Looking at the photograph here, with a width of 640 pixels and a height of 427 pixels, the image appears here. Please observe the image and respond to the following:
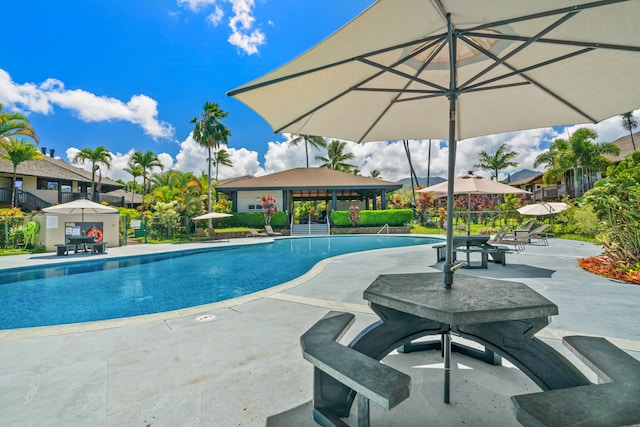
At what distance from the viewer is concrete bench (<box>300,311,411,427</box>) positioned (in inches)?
51.1

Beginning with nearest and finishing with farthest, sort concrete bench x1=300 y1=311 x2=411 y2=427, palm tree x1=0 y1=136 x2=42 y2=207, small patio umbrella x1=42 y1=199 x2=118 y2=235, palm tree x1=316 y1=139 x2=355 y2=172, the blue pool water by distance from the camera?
concrete bench x1=300 y1=311 x2=411 y2=427 → the blue pool water → small patio umbrella x1=42 y1=199 x2=118 y2=235 → palm tree x1=0 y1=136 x2=42 y2=207 → palm tree x1=316 y1=139 x2=355 y2=172

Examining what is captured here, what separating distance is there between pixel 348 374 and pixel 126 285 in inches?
333

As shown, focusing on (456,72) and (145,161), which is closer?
(456,72)

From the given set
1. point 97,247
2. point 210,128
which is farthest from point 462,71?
point 210,128

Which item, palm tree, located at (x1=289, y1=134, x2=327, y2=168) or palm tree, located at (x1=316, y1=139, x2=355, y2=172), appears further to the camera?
palm tree, located at (x1=316, y1=139, x2=355, y2=172)

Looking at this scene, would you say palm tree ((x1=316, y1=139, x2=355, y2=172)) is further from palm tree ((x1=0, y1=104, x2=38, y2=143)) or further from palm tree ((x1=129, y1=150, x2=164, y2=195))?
palm tree ((x1=0, y1=104, x2=38, y2=143))

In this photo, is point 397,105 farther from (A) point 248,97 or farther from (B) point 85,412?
(B) point 85,412

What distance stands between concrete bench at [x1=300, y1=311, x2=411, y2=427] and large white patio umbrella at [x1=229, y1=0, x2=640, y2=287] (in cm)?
98

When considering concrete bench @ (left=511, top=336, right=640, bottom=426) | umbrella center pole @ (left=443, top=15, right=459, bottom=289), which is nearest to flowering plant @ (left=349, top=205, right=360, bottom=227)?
umbrella center pole @ (left=443, top=15, right=459, bottom=289)

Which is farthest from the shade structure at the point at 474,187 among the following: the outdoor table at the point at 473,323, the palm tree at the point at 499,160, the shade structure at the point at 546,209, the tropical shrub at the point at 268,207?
the palm tree at the point at 499,160

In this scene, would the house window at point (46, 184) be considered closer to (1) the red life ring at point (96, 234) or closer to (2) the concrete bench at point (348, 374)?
(1) the red life ring at point (96, 234)

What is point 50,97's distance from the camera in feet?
117

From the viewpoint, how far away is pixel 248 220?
82.1 ft

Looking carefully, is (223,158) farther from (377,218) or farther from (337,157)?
(377,218)
